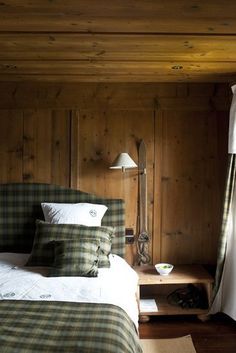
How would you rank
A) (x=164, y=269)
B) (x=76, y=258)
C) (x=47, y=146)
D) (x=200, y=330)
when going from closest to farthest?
(x=76, y=258) → (x=200, y=330) → (x=164, y=269) → (x=47, y=146)

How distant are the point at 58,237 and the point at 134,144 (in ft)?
3.91

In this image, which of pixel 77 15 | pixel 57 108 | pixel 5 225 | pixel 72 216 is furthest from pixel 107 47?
pixel 5 225

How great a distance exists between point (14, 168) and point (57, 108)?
720 mm

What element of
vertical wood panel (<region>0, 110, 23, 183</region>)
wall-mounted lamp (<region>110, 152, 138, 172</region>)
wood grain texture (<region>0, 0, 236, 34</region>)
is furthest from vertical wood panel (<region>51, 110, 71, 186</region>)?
wood grain texture (<region>0, 0, 236, 34</region>)

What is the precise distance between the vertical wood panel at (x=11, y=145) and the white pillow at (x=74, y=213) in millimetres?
480

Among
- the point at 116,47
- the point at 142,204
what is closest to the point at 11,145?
the point at 142,204

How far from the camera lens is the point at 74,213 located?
2963 millimetres

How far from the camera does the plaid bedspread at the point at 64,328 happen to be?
4.92 feet

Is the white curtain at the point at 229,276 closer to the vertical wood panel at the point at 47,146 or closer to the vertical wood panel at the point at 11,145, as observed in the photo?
the vertical wood panel at the point at 47,146

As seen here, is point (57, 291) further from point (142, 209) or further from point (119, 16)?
point (119, 16)

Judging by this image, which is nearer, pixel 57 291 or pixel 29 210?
pixel 57 291

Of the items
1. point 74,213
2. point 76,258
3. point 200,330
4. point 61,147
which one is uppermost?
point 61,147

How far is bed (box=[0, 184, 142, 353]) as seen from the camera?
1.57 metres

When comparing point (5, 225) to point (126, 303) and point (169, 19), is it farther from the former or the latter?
point (169, 19)
